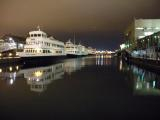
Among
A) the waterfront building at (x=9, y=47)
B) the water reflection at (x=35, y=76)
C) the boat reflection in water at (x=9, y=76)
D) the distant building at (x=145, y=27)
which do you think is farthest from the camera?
the distant building at (x=145, y=27)

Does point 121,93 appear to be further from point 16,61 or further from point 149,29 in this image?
point 149,29

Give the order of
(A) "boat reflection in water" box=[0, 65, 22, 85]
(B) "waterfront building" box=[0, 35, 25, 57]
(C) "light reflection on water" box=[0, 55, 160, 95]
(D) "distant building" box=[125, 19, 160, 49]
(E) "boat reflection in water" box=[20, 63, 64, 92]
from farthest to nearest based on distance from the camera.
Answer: (D) "distant building" box=[125, 19, 160, 49], (B) "waterfront building" box=[0, 35, 25, 57], (A) "boat reflection in water" box=[0, 65, 22, 85], (E) "boat reflection in water" box=[20, 63, 64, 92], (C) "light reflection on water" box=[0, 55, 160, 95]

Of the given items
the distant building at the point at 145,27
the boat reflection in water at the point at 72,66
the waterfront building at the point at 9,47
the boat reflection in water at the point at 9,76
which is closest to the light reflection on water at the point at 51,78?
the boat reflection in water at the point at 9,76

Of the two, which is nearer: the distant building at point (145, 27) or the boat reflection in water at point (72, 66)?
the boat reflection in water at point (72, 66)

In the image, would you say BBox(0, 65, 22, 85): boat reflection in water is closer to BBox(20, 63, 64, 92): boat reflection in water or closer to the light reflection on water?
the light reflection on water

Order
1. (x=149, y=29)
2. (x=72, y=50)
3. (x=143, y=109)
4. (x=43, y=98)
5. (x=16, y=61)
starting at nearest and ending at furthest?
(x=143, y=109)
(x=43, y=98)
(x=16, y=61)
(x=149, y=29)
(x=72, y=50)

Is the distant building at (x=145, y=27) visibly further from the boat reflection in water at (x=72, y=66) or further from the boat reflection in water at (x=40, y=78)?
the boat reflection in water at (x=40, y=78)

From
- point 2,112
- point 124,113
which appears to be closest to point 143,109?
point 124,113

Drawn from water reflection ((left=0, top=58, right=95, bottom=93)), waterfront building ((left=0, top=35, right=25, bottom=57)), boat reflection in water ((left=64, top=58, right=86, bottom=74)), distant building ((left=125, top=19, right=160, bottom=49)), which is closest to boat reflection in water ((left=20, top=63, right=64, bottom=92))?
water reflection ((left=0, top=58, right=95, bottom=93))

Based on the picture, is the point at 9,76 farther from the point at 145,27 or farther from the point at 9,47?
the point at 145,27

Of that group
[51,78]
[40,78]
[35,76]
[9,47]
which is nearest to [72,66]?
[35,76]

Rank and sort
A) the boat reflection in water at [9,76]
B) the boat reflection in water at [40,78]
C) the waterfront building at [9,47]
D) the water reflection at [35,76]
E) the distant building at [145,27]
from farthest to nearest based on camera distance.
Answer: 1. the distant building at [145,27]
2. the waterfront building at [9,47]
3. the boat reflection in water at [9,76]
4. the water reflection at [35,76]
5. the boat reflection in water at [40,78]

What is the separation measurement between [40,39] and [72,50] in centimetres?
4906

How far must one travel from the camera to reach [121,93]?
18.2 meters
